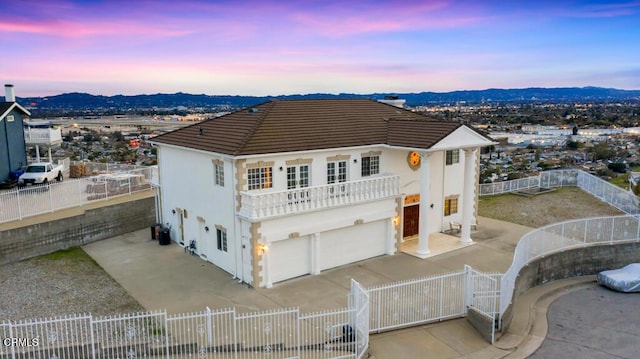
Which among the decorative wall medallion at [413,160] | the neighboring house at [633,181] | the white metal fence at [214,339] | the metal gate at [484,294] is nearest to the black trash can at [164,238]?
the white metal fence at [214,339]

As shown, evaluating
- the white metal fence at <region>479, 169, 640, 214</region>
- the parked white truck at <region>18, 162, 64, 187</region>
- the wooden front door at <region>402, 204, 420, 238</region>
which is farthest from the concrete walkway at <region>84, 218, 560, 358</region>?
the white metal fence at <region>479, 169, 640, 214</region>

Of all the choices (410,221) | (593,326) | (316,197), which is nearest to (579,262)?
(593,326)

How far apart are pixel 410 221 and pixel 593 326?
928cm

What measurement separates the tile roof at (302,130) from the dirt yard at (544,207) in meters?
9.66

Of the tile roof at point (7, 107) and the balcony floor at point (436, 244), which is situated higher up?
the tile roof at point (7, 107)

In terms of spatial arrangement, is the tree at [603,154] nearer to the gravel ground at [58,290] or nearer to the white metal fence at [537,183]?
the white metal fence at [537,183]

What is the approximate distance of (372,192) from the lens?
21.3 metres

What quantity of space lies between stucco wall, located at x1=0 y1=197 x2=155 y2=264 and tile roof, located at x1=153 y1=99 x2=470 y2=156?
15.3 ft

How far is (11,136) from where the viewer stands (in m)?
31.2

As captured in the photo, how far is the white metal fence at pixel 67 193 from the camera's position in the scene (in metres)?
21.8

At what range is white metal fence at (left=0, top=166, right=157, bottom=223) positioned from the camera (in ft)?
71.5

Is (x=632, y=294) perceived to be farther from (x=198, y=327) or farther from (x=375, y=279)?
(x=198, y=327)

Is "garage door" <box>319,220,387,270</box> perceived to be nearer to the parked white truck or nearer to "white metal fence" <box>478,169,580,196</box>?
"white metal fence" <box>478,169,580,196</box>

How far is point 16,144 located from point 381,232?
82.2ft
